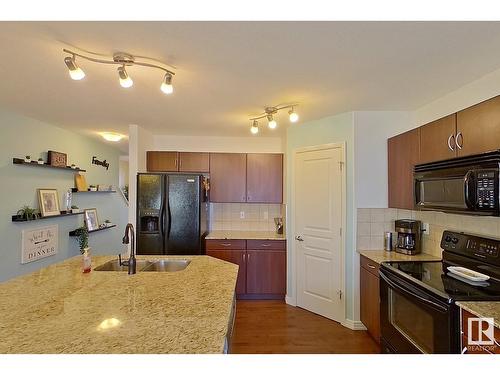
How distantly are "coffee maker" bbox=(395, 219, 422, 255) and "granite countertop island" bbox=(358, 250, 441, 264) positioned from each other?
58 millimetres

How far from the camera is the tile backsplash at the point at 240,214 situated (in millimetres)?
4457

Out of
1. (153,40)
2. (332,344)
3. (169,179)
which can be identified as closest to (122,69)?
(153,40)

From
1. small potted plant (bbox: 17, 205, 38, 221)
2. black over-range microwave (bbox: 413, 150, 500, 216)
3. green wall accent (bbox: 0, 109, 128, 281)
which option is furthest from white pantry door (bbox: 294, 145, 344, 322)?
green wall accent (bbox: 0, 109, 128, 281)

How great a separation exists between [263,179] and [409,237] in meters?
2.01

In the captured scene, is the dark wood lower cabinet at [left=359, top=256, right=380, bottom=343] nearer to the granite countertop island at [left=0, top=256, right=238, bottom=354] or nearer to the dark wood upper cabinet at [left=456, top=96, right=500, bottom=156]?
the dark wood upper cabinet at [left=456, top=96, right=500, bottom=156]

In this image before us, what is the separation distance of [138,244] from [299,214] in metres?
1.94

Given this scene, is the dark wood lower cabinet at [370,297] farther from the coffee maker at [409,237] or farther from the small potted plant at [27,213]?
the small potted plant at [27,213]

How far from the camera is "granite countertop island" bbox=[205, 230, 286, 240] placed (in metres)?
3.85

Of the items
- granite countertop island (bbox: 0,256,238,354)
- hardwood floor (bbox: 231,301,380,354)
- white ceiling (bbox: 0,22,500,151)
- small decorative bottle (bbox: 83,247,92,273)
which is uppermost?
white ceiling (bbox: 0,22,500,151)

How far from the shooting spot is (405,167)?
8.74 feet

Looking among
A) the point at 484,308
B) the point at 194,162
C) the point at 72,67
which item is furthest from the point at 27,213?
the point at 484,308

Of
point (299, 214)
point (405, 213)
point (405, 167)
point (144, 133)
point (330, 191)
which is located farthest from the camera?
point (144, 133)

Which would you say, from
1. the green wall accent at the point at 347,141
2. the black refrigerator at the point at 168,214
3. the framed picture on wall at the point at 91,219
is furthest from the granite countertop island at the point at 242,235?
the framed picture on wall at the point at 91,219

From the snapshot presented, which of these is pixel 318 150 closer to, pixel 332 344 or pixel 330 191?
pixel 330 191
